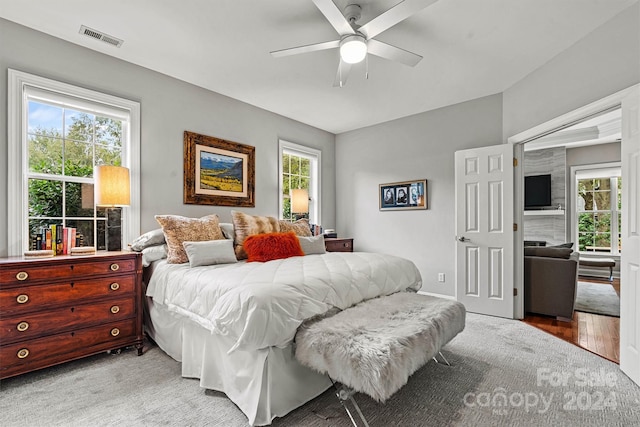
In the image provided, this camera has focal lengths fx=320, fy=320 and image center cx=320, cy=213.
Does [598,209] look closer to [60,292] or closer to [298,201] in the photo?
[298,201]

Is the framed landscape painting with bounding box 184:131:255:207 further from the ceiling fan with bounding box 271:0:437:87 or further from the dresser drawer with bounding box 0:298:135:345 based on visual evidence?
the ceiling fan with bounding box 271:0:437:87

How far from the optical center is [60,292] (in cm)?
232

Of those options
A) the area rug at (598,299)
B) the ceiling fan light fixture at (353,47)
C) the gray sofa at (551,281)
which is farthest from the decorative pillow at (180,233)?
the area rug at (598,299)

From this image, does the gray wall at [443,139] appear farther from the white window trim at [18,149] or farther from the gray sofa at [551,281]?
the white window trim at [18,149]

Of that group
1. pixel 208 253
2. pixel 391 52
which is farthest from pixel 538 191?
pixel 208 253

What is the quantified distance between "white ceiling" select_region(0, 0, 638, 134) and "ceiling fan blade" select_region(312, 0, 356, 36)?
210 mm

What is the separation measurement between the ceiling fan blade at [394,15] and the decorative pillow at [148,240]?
8.06 ft

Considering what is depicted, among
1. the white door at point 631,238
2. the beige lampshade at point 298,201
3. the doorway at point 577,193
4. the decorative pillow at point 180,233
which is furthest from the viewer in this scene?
the doorway at point 577,193

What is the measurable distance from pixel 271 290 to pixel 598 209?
7635 millimetres

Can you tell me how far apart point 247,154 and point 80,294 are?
7.99ft

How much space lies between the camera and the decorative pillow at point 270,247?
119 inches

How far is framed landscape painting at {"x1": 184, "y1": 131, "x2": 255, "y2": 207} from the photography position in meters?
3.62

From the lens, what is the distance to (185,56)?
9.96ft

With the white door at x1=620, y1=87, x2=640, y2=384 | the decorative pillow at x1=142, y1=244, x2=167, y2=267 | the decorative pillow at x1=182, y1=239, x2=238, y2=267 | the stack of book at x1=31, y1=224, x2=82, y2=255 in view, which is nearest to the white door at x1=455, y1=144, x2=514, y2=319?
the white door at x1=620, y1=87, x2=640, y2=384
